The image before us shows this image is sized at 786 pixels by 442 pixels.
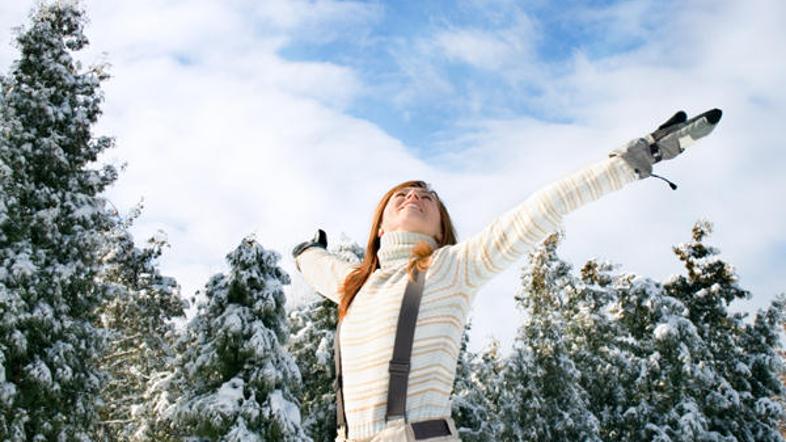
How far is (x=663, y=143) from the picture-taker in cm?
275

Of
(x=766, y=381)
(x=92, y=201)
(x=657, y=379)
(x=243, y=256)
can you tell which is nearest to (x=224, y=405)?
(x=243, y=256)

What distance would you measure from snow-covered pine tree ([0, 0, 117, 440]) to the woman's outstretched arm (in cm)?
1429

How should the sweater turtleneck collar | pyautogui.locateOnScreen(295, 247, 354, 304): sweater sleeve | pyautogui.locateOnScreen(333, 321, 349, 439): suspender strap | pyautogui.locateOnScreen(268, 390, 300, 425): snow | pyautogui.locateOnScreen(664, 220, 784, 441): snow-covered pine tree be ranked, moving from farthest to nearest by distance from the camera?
pyautogui.locateOnScreen(664, 220, 784, 441): snow-covered pine tree → pyautogui.locateOnScreen(268, 390, 300, 425): snow → pyautogui.locateOnScreen(295, 247, 354, 304): sweater sleeve → the sweater turtleneck collar → pyautogui.locateOnScreen(333, 321, 349, 439): suspender strap

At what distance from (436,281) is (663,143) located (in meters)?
1.08

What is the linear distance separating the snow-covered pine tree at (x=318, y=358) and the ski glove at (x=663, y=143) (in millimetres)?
16240

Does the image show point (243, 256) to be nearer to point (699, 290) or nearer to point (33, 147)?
point (33, 147)

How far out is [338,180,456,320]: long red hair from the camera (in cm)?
310

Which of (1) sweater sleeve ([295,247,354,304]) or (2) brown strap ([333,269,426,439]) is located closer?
(2) brown strap ([333,269,426,439])

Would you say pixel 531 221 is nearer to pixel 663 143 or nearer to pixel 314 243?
pixel 663 143

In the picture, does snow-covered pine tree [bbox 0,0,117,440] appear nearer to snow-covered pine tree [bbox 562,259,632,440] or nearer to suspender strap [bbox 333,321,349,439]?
suspender strap [bbox 333,321,349,439]

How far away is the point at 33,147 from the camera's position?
17.5 metres

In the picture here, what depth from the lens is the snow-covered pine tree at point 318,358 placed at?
62.8 feet

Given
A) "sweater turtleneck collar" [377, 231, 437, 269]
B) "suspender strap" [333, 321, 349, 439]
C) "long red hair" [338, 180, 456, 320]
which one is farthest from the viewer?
"sweater turtleneck collar" [377, 231, 437, 269]

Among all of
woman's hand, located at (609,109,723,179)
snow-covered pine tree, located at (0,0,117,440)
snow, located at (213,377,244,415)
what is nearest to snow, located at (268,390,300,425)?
snow, located at (213,377,244,415)
